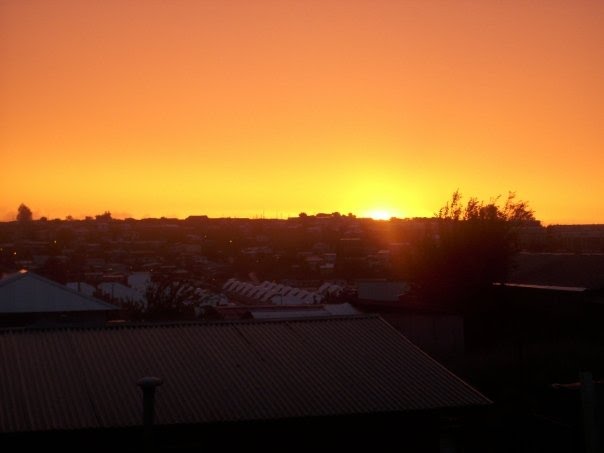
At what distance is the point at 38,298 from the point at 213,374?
2310 cm

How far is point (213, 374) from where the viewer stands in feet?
50.0

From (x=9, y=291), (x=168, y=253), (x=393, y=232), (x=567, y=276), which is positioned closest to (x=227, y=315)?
(x=9, y=291)

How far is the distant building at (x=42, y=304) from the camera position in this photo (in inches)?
1395

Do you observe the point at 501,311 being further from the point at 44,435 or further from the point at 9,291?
the point at 44,435

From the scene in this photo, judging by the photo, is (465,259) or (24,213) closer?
(465,259)

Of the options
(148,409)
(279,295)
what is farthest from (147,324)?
(279,295)

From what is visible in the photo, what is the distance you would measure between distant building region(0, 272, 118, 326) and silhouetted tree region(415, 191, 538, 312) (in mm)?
13118

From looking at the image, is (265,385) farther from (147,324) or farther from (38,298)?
(38,298)

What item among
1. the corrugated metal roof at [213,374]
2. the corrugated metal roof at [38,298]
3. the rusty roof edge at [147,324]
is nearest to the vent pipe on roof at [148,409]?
the corrugated metal roof at [213,374]

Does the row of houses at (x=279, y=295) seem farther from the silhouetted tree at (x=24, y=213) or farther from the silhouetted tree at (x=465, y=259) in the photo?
the silhouetted tree at (x=24, y=213)

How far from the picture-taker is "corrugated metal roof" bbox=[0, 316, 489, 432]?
45.2ft

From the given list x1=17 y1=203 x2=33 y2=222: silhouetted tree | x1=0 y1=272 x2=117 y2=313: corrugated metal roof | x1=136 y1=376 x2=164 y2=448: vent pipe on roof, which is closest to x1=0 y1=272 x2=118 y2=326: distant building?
x1=0 y1=272 x2=117 y2=313: corrugated metal roof

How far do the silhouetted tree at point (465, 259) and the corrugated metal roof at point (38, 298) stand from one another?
13.2 meters

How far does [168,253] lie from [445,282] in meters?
80.9
